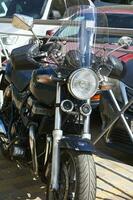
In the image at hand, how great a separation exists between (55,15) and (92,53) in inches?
241

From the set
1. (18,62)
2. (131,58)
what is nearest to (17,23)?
(18,62)

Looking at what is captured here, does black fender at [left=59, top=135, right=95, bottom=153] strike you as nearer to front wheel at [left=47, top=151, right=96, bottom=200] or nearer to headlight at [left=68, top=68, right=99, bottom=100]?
front wheel at [left=47, top=151, right=96, bottom=200]

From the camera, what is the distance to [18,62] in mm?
3730

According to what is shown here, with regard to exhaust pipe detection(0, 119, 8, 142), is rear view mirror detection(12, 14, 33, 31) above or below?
above

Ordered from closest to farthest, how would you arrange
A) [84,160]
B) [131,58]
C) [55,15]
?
[84,160], [131,58], [55,15]

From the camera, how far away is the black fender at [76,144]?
126 inches

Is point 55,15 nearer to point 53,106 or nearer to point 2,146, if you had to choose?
point 2,146

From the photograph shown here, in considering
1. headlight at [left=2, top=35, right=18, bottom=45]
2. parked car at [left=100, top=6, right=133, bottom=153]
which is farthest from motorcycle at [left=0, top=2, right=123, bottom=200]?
headlight at [left=2, top=35, right=18, bottom=45]

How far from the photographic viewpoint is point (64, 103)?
11.1 feet

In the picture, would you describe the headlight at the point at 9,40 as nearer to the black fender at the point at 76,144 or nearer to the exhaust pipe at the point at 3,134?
the exhaust pipe at the point at 3,134

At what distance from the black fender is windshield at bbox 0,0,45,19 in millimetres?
6590

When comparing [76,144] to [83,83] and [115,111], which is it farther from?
[115,111]

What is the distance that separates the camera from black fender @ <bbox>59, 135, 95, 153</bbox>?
3.21m

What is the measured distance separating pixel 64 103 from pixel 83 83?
21 centimetres
